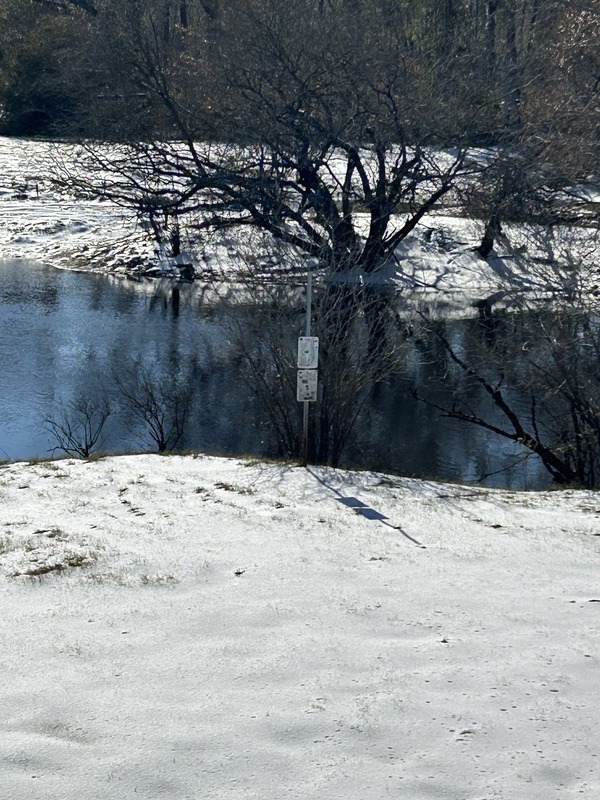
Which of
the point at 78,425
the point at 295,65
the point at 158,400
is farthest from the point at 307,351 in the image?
the point at 295,65

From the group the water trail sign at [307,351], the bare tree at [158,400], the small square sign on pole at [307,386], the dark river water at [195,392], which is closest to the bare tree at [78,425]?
the dark river water at [195,392]

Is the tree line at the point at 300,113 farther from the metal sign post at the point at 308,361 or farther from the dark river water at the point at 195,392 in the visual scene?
the metal sign post at the point at 308,361

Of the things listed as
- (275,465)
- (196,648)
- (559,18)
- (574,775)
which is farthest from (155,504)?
(559,18)

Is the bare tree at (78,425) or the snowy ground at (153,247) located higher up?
the snowy ground at (153,247)

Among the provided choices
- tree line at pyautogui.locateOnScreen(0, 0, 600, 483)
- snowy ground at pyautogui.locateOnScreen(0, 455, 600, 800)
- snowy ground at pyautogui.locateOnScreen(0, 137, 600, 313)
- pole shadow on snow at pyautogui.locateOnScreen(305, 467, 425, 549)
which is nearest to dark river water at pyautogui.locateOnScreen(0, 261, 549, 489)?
snowy ground at pyautogui.locateOnScreen(0, 137, 600, 313)

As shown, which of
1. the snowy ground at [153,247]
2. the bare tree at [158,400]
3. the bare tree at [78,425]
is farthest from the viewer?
the snowy ground at [153,247]

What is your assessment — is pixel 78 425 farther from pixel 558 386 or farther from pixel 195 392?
pixel 558 386

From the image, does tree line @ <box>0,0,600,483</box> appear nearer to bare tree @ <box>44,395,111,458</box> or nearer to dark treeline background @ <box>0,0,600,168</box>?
dark treeline background @ <box>0,0,600,168</box>

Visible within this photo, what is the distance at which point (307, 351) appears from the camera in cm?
968

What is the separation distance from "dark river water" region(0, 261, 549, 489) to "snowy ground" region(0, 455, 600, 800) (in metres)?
4.96

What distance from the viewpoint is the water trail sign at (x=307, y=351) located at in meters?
9.65

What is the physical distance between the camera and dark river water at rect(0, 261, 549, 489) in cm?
1390

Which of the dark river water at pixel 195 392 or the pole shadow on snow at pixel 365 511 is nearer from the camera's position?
the pole shadow on snow at pixel 365 511

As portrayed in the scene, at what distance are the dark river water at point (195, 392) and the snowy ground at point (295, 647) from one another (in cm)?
496
